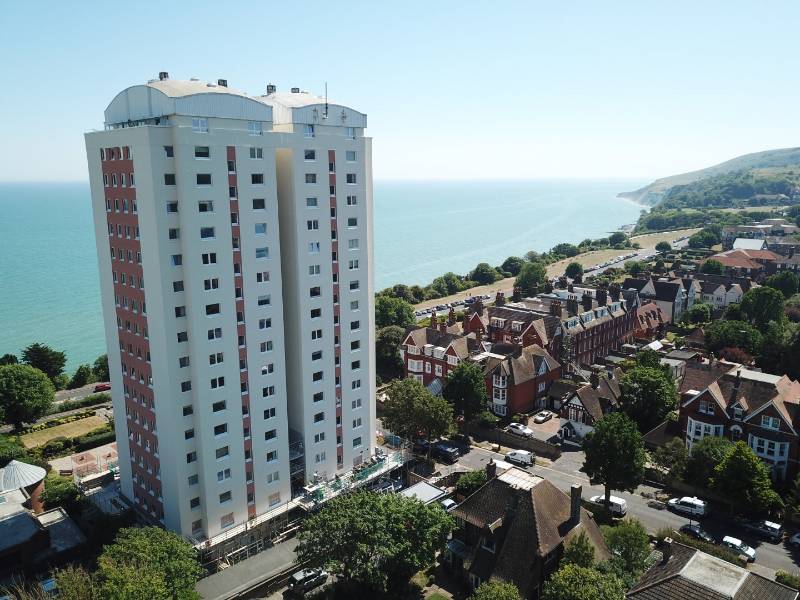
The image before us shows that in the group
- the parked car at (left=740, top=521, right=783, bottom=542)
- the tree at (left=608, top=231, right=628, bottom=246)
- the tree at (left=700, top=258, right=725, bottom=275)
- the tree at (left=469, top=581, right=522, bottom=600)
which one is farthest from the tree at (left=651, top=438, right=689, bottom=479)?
the tree at (left=608, top=231, right=628, bottom=246)

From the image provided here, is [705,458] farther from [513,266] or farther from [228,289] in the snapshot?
[513,266]

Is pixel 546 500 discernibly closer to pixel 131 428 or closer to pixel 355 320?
pixel 355 320

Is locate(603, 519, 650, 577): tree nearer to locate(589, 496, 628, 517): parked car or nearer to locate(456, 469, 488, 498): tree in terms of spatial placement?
locate(589, 496, 628, 517): parked car

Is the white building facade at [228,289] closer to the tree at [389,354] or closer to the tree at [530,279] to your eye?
the tree at [389,354]

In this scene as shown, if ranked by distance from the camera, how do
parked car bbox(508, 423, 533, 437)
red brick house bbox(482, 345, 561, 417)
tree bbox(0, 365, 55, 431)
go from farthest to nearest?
red brick house bbox(482, 345, 561, 417) → tree bbox(0, 365, 55, 431) → parked car bbox(508, 423, 533, 437)

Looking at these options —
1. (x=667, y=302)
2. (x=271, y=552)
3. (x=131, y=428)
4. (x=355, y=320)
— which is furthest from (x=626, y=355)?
(x=131, y=428)

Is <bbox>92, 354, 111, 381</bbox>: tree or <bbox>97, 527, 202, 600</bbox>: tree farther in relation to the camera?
<bbox>92, 354, 111, 381</bbox>: tree

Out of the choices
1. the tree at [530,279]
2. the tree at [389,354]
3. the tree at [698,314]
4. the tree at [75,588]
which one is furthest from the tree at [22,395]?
the tree at [698,314]
